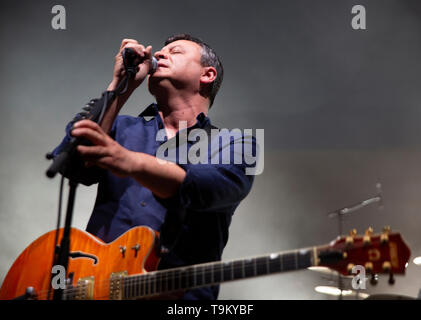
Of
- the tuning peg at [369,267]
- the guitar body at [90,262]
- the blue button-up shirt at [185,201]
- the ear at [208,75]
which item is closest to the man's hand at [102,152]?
the blue button-up shirt at [185,201]

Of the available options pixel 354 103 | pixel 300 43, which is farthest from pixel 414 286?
pixel 300 43

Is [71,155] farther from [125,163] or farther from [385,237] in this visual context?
[385,237]

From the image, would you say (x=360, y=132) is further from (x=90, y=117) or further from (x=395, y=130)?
(x=90, y=117)

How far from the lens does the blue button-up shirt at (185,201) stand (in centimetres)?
146

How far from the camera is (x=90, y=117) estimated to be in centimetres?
148

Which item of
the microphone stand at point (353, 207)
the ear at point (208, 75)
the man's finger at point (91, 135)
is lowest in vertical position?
the man's finger at point (91, 135)

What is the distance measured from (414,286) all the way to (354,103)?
1.96 meters

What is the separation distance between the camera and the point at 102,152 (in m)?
1.34

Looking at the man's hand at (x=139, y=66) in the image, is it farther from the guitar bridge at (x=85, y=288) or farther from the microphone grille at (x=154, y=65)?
the guitar bridge at (x=85, y=288)

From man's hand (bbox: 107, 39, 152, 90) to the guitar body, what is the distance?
62 cm

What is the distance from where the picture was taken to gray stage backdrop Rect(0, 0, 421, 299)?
11.5 feet

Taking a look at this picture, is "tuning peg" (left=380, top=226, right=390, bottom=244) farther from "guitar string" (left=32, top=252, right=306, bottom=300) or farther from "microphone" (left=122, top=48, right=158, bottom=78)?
"microphone" (left=122, top=48, right=158, bottom=78)

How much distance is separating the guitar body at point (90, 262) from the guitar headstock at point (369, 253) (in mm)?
592

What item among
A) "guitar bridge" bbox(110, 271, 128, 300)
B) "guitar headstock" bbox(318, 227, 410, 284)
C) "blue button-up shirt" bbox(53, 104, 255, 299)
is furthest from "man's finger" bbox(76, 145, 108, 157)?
"guitar headstock" bbox(318, 227, 410, 284)
